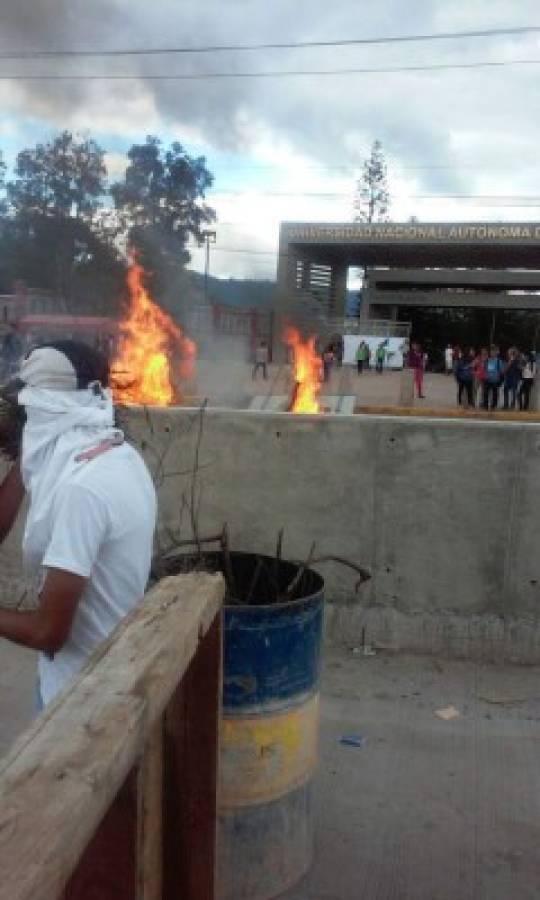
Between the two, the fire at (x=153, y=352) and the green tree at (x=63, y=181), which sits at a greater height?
the green tree at (x=63, y=181)

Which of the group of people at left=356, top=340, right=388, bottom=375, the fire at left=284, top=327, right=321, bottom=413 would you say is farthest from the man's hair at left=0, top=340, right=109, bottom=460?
the group of people at left=356, top=340, right=388, bottom=375

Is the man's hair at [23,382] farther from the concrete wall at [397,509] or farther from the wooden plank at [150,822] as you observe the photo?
the concrete wall at [397,509]

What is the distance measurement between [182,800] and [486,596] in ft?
10.6

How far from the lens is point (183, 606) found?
2002 mm

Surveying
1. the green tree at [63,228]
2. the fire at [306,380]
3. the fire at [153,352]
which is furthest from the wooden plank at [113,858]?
the green tree at [63,228]

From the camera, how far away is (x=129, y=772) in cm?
150

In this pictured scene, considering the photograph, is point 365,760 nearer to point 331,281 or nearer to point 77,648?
point 77,648

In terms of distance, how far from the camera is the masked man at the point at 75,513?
205 cm

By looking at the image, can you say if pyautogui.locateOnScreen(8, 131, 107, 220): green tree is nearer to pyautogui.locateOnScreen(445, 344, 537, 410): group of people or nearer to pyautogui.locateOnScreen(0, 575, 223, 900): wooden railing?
pyautogui.locateOnScreen(445, 344, 537, 410): group of people

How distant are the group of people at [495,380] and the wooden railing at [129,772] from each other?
2013cm

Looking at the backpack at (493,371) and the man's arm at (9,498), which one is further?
the backpack at (493,371)

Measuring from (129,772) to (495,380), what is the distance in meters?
20.8

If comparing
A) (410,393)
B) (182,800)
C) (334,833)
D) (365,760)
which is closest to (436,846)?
(334,833)

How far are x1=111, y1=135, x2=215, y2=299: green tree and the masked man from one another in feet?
147
